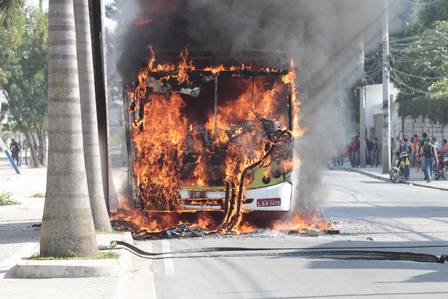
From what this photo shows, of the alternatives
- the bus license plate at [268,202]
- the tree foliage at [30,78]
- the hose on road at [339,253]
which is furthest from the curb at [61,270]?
the tree foliage at [30,78]

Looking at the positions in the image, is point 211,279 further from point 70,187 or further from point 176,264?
point 70,187

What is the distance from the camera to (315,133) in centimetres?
1688

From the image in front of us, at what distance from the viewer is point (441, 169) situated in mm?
35125

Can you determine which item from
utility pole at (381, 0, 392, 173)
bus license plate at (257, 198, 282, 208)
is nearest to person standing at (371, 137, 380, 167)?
utility pole at (381, 0, 392, 173)

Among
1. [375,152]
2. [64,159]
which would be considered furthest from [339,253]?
[375,152]

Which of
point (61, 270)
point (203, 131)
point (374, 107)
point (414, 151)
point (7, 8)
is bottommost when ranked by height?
point (61, 270)

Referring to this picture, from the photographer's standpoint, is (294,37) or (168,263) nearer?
(168,263)

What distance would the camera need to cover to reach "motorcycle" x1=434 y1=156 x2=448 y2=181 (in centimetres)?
3478

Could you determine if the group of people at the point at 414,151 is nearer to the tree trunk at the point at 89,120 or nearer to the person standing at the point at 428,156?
the person standing at the point at 428,156

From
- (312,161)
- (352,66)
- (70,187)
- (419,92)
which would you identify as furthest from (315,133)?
(419,92)

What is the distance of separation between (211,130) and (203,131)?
0.14 meters

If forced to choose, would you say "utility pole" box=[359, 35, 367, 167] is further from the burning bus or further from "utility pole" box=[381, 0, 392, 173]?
the burning bus

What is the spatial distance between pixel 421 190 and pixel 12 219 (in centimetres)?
1396

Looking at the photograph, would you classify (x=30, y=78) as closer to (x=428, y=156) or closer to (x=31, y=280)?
(x=428, y=156)
